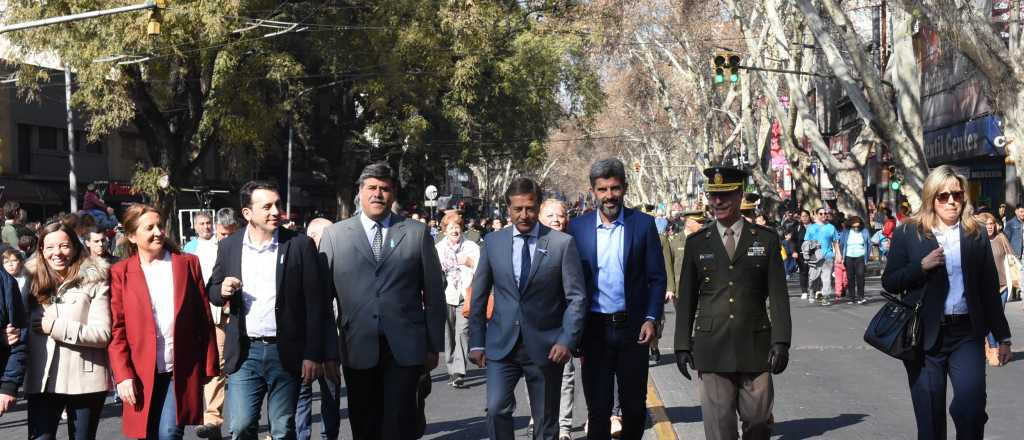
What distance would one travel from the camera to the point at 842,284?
24.3 m

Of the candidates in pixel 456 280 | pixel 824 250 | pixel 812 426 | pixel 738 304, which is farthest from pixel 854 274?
pixel 738 304

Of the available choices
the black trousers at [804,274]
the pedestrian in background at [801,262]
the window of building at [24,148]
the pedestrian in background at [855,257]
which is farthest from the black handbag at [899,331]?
the window of building at [24,148]

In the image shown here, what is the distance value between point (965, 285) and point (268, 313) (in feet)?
11.5

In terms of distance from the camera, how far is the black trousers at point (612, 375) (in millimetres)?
6996

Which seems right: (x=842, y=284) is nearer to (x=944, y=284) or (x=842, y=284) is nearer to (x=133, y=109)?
(x=133, y=109)

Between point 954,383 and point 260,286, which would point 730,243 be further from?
point 260,286

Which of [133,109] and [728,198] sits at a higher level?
[133,109]

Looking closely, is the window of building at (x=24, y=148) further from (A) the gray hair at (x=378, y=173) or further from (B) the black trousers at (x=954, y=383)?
(B) the black trousers at (x=954, y=383)

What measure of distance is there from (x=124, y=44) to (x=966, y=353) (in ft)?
72.1

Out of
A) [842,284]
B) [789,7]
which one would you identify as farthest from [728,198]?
[789,7]

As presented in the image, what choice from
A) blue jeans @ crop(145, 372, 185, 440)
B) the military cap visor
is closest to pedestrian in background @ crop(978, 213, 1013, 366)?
the military cap visor

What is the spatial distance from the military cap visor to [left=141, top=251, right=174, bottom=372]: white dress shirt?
2686 millimetres

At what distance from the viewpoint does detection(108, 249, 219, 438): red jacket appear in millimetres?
6379

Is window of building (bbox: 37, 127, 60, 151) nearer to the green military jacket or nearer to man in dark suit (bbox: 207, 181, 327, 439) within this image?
man in dark suit (bbox: 207, 181, 327, 439)
